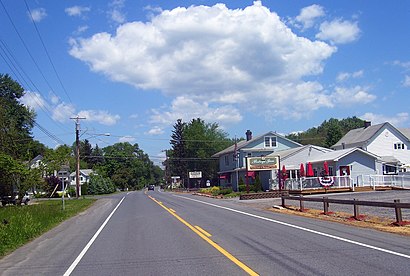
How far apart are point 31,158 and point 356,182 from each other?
3482 centimetres

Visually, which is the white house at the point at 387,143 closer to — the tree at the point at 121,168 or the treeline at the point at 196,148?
the treeline at the point at 196,148

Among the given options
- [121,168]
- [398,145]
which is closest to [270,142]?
[398,145]

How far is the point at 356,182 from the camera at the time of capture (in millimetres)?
46969

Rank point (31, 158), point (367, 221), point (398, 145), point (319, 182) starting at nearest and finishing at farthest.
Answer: point (367, 221) < point (319, 182) < point (31, 158) < point (398, 145)

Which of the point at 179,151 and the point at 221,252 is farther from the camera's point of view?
the point at 179,151

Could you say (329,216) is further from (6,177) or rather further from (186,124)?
(186,124)

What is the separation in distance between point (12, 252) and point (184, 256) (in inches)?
224

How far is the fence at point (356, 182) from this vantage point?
146 ft

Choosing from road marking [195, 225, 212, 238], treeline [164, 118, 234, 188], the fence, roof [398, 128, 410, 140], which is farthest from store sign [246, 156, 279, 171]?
treeline [164, 118, 234, 188]

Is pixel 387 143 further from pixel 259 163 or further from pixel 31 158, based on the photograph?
pixel 31 158

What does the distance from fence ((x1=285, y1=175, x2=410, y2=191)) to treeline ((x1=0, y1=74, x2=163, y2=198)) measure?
82.0 feet

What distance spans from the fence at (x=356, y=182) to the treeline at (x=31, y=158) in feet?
82.0

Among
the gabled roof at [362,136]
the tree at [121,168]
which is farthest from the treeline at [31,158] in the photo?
the gabled roof at [362,136]

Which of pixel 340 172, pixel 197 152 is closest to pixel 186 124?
pixel 197 152
